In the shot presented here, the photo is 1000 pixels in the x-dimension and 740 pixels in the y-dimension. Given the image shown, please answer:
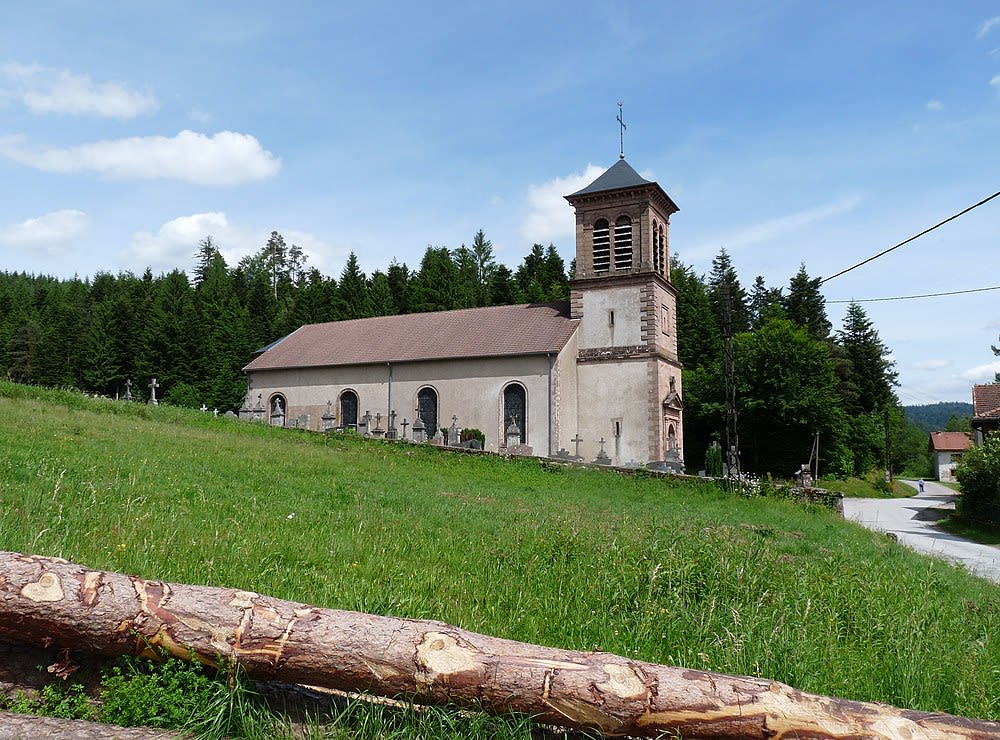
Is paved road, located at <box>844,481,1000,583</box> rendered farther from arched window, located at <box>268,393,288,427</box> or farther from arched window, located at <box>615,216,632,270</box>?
arched window, located at <box>268,393,288,427</box>

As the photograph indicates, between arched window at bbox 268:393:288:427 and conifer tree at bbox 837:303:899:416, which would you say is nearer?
arched window at bbox 268:393:288:427

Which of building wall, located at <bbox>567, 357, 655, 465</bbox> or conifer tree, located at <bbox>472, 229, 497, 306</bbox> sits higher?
conifer tree, located at <bbox>472, 229, 497, 306</bbox>

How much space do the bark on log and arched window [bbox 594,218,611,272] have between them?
28.1 m

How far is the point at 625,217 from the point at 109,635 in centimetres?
2878

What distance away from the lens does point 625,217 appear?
30266mm

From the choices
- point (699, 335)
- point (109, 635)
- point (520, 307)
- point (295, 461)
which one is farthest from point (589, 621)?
point (699, 335)

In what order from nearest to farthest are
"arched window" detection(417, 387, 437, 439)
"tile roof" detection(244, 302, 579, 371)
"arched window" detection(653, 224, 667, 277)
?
"tile roof" detection(244, 302, 579, 371) < "arched window" detection(653, 224, 667, 277) < "arched window" detection(417, 387, 437, 439)

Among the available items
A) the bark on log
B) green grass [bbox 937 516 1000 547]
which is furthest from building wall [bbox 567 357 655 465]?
the bark on log

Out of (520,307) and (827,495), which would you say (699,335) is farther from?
(827,495)

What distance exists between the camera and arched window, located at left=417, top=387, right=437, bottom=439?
3161 cm

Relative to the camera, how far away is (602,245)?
30797 mm

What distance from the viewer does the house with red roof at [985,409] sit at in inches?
1156

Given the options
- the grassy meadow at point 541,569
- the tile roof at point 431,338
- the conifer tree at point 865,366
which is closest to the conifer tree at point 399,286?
the tile roof at point 431,338

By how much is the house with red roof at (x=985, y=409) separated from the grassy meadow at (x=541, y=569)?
72.0ft
